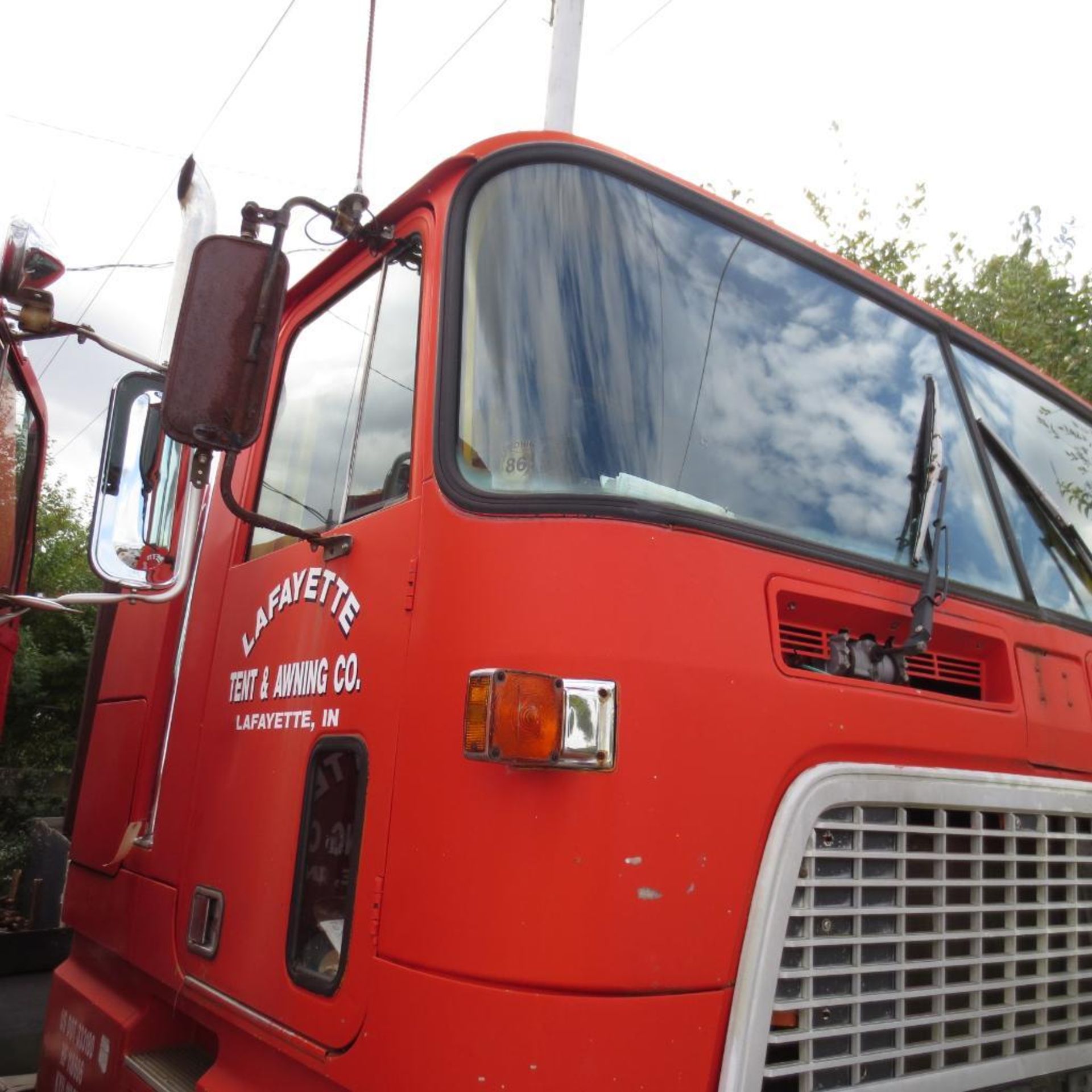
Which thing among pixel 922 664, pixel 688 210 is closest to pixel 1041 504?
pixel 922 664

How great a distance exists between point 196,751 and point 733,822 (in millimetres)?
1570

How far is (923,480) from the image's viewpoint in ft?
8.07

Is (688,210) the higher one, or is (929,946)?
(688,210)

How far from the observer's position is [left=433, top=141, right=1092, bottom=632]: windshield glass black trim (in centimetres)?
187

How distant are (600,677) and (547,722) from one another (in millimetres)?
118

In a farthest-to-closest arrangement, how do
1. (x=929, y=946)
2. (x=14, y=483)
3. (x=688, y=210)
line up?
(x=14, y=483) < (x=688, y=210) < (x=929, y=946)

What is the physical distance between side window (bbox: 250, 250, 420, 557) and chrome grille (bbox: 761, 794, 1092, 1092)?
1.15 meters

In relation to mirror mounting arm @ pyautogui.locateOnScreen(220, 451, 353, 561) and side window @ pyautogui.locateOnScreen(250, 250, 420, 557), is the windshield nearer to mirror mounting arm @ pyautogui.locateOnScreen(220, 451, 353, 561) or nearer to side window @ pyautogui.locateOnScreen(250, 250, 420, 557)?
side window @ pyautogui.locateOnScreen(250, 250, 420, 557)

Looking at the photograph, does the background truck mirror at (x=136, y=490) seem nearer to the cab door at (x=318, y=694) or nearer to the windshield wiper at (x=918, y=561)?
the cab door at (x=318, y=694)

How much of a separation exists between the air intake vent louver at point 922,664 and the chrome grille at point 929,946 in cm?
29

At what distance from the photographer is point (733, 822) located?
1777mm

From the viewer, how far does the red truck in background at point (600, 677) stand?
171 cm

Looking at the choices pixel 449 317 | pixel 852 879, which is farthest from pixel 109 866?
pixel 852 879

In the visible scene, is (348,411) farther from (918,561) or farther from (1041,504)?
(1041,504)
